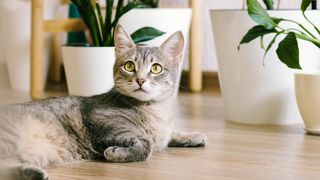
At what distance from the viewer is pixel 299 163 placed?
4.38 feet

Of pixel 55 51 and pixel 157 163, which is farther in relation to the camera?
pixel 55 51

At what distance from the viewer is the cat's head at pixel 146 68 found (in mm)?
1378

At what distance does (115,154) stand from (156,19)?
1070mm

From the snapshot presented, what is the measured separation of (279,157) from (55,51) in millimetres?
1863

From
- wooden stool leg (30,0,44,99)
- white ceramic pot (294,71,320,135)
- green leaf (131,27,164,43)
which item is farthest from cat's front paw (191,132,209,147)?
wooden stool leg (30,0,44,99)

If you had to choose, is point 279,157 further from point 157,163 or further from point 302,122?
point 302,122

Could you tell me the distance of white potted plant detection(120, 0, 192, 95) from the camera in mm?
2242

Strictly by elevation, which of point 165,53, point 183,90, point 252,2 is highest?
point 252,2

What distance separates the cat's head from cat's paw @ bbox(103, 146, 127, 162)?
0.15 meters

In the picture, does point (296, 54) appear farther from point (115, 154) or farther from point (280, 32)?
point (115, 154)

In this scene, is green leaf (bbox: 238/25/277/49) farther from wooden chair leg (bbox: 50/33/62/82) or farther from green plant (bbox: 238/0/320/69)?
wooden chair leg (bbox: 50/33/62/82)

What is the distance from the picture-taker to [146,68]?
1384mm

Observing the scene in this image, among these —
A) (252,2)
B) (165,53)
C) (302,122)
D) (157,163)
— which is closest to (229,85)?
(302,122)

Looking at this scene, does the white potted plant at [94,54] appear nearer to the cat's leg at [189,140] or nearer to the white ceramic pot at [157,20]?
the white ceramic pot at [157,20]
